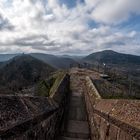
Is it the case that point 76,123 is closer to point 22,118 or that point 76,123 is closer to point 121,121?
point 121,121

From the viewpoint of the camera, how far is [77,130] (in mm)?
8289

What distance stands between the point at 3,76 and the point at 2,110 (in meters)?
159

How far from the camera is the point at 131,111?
A: 4520 millimetres

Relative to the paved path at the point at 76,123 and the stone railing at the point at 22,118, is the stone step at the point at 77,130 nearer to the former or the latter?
the paved path at the point at 76,123

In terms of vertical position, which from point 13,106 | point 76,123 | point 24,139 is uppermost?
point 13,106

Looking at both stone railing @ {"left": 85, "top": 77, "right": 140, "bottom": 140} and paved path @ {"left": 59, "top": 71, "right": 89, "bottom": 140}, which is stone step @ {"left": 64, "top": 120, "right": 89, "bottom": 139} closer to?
paved path @ {"left": 59, "top": 71, "right": 89, "bottom": 140}

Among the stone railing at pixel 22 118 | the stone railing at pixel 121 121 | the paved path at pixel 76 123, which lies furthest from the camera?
the paved path at pixel 76 123

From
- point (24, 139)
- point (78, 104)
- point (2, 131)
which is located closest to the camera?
point (2, 131)

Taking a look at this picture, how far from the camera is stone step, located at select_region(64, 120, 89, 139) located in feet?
26.8

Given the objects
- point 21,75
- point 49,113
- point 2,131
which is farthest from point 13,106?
point 21,75

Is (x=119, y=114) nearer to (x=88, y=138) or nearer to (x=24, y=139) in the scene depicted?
(x=24, y=139)

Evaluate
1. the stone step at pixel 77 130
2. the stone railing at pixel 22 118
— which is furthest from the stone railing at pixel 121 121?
the stone step at pixel 77 130

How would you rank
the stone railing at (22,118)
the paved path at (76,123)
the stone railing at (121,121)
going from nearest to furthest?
the stone railing at (22,118)
the stone railing at (121,121)
the paved path at (76,123)

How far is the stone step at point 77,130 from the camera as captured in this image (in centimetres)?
816
